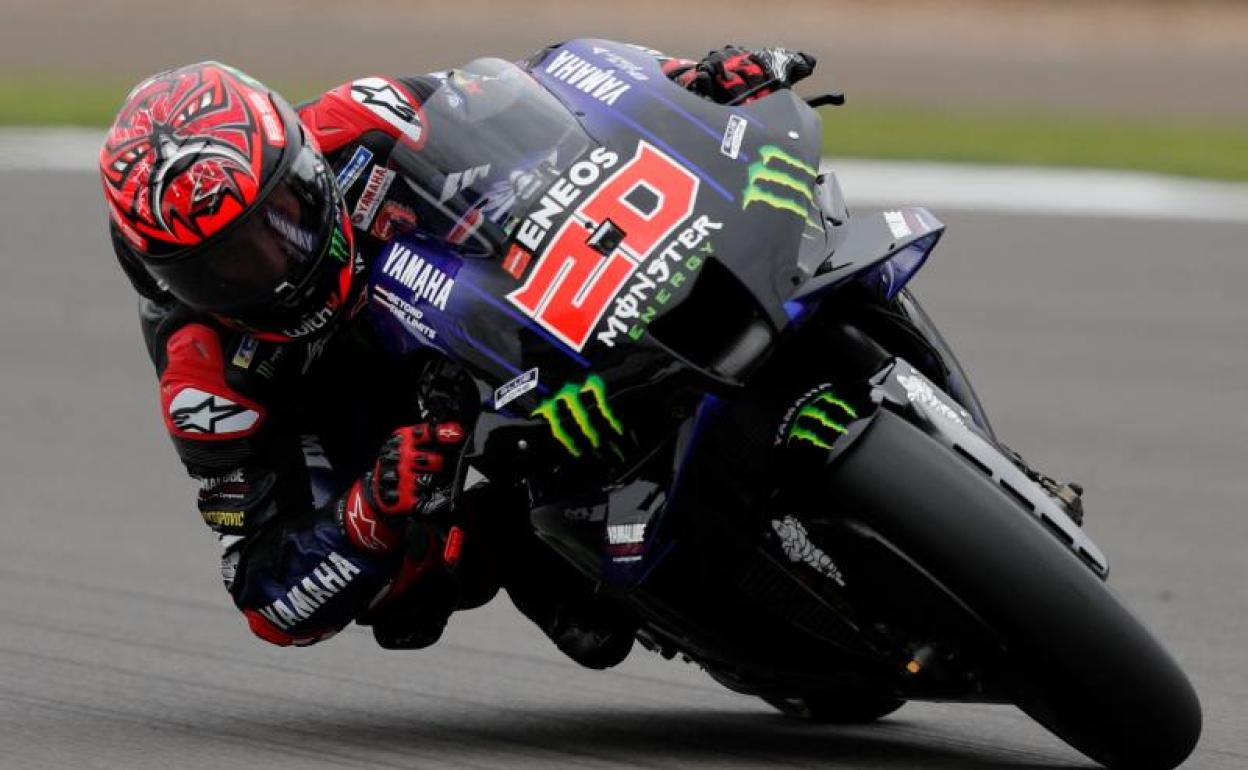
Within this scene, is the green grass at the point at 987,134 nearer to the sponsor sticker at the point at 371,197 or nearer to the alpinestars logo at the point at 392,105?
the alpinestars logo at the point at 392,105

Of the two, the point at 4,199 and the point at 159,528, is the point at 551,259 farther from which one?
the point at 4,199

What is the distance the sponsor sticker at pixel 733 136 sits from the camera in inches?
148

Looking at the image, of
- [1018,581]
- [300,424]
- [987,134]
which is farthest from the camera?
[987,134]

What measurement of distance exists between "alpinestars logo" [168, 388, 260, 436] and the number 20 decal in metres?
0.95

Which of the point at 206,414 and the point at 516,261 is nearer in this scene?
the point at 516,261

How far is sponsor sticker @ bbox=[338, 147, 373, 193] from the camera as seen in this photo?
4.13m

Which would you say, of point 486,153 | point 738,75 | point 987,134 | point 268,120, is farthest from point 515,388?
point 987,134

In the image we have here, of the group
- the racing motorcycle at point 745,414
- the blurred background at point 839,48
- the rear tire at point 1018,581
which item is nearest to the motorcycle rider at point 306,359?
the racing motorcycle at point 745,414

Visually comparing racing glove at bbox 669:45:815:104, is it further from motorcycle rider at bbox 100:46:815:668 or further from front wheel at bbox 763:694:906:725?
front wheel at bbox 763:694:906:725

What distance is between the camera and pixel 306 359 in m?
4.43

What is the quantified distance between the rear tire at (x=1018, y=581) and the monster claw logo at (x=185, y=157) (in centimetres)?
114

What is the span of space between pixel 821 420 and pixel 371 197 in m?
1.00

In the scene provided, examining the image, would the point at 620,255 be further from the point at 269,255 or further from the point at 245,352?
the point at 245,352

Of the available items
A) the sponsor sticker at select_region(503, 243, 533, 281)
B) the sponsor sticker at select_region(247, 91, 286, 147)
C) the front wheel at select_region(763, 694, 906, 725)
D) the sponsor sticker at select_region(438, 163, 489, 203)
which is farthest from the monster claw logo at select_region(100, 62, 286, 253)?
the front wheel at select_region(763, 694, 906, 725)
